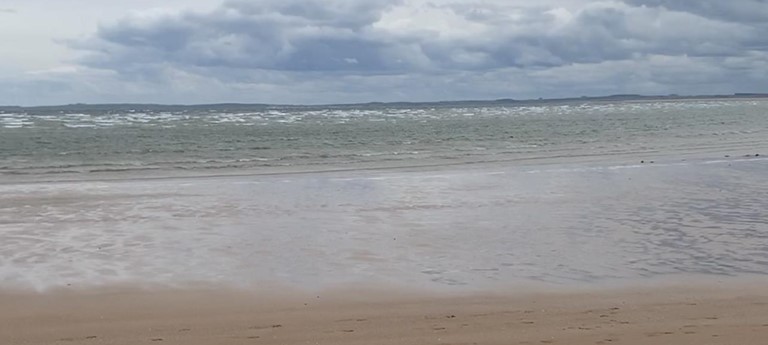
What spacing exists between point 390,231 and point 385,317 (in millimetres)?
5752

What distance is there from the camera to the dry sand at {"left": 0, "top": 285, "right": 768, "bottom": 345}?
24.5 feet

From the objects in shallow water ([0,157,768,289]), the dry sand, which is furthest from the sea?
the dry sand

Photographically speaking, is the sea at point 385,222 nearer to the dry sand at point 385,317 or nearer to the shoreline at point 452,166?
the shoreline at point 452,166

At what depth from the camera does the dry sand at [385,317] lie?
294 inches

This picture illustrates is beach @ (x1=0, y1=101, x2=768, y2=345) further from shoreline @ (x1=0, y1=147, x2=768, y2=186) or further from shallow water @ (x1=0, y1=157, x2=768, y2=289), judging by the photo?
shoreline @ (x1=0, y1=147, x2=768, y2=186)

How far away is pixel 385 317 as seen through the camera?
830cm

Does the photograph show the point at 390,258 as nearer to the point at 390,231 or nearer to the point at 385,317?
the point at 390,231

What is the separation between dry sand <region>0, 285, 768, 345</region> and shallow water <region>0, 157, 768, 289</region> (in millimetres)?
802

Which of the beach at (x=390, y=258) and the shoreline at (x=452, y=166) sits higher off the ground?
the beach at (x=390, y=258)

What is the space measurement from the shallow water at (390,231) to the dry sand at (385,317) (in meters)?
0.80

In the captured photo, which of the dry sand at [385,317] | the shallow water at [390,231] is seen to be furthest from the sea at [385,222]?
the dry sand at [385,317]

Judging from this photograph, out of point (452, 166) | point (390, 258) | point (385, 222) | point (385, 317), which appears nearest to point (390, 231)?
point (385, 222)

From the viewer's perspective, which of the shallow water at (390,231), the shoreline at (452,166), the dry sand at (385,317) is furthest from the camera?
the shoreline at (452,166)

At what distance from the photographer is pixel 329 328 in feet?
25.9
